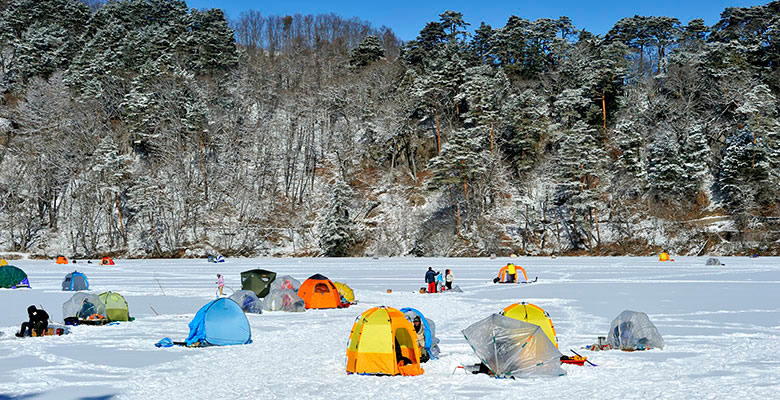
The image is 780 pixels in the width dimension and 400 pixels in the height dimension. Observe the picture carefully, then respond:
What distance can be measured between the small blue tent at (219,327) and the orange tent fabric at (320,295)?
22.4 feet

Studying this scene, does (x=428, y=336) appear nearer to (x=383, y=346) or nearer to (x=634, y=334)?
(x=383, y=346)

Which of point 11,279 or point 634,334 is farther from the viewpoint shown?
point 11,279

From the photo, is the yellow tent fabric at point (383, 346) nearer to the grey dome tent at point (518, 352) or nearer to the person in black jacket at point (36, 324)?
the grey dome tent at point (518, 352)

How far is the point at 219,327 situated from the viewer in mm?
13289

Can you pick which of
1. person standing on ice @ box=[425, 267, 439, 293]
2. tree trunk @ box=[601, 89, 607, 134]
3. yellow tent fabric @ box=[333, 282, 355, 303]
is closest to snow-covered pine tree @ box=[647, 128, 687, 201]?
tree trunk @ box=[601, 89, 607, 134]

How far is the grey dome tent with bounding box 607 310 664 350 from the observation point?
1198 cm

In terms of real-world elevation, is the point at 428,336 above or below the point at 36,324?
below

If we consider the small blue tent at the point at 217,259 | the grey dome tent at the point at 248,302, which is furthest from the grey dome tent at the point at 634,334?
the small blue tent at the point at 217,259

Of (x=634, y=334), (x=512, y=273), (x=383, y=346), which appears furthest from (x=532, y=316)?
(x=512, y=273)

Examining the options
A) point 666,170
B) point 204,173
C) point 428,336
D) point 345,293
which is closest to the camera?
point 428,336

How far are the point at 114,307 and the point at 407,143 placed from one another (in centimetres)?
4589

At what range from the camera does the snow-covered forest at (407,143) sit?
48.3 meters

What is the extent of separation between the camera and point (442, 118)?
2405 inches

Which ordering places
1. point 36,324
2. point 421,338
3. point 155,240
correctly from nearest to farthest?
point 421,338
point 36,324
point 155,240
